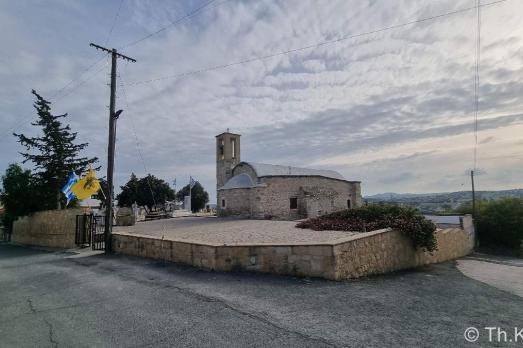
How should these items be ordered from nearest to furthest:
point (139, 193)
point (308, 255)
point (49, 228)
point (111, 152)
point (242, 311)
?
point (242, 311)
point (308, 255)
point (111, 152)
point (49, 228)
point (139, 193)

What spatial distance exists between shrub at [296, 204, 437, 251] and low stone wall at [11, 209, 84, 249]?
13.1 meters

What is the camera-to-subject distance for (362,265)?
9188mm

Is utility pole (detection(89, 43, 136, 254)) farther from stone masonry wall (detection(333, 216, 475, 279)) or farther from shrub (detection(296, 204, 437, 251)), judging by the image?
stone masonry wall (detection(333, 216, 475, 279))

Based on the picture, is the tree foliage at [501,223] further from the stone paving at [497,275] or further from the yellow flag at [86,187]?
the yellow flag at [86,187]

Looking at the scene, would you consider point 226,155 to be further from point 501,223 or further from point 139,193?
point 501,223

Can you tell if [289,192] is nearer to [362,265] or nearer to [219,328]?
[362,265]

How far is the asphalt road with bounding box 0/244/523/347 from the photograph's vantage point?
4641 mm

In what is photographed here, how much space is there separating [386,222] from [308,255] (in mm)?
5289

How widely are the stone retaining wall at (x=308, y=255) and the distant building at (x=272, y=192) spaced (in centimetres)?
1439

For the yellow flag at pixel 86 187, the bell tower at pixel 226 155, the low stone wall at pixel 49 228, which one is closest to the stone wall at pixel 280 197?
the bell tower at pixel 226 155

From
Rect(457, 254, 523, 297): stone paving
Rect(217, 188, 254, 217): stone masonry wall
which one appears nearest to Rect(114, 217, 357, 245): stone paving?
Rect(457, 254, 523, 297): stone paving

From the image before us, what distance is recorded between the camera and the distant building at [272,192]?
Result: 84.1ft

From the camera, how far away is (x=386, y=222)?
12086 mm

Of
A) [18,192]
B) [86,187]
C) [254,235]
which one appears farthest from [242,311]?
[18,192]
